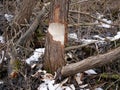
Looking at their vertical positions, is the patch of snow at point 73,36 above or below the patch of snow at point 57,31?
below

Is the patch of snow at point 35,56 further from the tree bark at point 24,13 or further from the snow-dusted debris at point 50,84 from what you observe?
the tree bark at point 24,13

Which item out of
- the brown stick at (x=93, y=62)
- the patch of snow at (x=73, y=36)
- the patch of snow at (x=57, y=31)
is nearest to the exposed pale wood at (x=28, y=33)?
the patch of snow at (x=73, y=36)

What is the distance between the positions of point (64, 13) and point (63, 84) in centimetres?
78

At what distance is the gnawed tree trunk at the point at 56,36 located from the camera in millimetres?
2955

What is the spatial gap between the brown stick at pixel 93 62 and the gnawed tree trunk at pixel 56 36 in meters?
0.17

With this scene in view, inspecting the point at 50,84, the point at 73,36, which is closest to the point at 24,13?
the point at 73,36

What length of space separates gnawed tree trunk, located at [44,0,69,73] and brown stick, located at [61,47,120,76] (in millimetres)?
173

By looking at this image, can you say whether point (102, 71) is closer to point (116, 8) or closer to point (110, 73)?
point (110, 73)

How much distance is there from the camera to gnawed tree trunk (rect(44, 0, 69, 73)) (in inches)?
116

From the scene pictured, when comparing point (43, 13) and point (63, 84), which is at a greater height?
point (43, 13)

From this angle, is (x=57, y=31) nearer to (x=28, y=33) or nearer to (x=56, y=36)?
(x=56, y=36)

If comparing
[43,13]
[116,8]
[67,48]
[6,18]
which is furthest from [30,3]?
[116,8]

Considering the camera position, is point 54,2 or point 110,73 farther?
point 110,73

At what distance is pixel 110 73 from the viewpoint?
3186 mm
